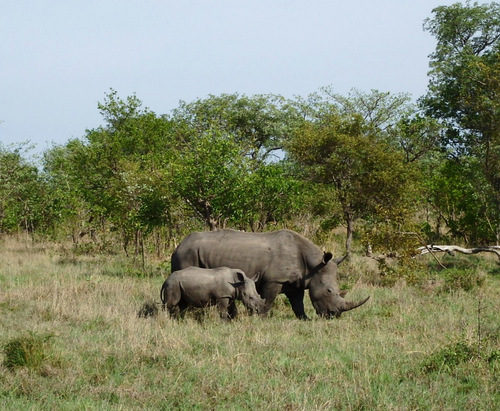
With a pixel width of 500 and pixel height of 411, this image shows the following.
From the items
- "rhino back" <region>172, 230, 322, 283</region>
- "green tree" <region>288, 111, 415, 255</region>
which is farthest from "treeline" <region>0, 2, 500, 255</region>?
"rhino back" <region>172, 230, 322, 283</region>

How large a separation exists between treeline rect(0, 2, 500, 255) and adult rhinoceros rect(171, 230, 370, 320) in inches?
Result: 148

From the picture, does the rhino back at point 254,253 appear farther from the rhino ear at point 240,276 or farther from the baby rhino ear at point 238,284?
the baby rhino ear at point 238,284

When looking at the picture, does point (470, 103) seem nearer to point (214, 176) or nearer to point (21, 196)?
point (214, 176)

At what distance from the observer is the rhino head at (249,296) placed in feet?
38.1

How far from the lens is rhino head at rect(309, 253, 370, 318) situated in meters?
12.2

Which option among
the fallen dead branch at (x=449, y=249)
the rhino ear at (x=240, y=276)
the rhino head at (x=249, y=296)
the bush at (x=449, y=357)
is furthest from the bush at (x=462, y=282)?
the bush at (x=449, y=357)

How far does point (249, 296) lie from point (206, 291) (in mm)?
853

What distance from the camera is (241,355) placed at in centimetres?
861

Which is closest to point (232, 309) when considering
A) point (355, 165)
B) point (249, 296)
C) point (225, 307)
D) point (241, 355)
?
point (225, 307)

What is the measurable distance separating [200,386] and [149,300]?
20.9 feet

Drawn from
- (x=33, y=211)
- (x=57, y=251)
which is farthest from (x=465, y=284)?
(x=33, y=211)

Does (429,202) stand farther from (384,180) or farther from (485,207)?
(384,180)

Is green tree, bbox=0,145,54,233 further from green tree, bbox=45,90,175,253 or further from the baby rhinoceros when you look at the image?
the baby rhinoceros

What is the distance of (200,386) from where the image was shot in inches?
283
